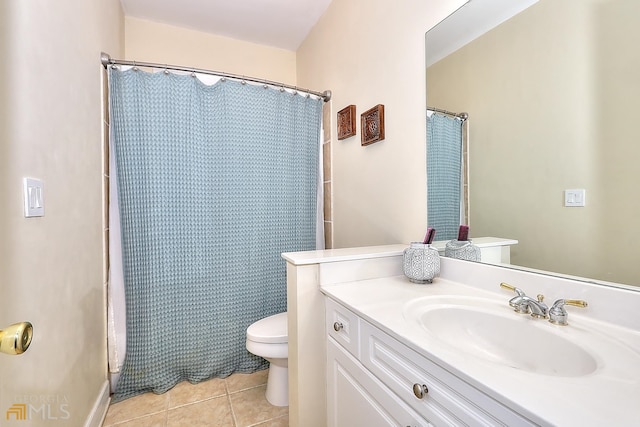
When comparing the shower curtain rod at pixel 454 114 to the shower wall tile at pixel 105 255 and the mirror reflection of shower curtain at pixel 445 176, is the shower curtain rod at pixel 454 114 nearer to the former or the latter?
the mirror reflection of shower curtain at pixel 445 176

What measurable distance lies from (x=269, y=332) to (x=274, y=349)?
9 centimetres

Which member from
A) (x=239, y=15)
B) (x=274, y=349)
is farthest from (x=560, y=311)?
(x=239, y=15)

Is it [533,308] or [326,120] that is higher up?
[326,120]

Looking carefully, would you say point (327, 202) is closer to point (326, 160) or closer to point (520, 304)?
point (326, 160)

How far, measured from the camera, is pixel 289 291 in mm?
1186

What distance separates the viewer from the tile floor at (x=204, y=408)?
1400 mm

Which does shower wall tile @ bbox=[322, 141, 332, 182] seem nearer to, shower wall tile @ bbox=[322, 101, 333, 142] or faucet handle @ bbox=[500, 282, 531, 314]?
shower wall tile @ bbox=[322, 101, 333, 142]

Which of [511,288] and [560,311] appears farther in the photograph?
[511,288]

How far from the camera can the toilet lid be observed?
1426mm

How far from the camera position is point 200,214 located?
5.44ft

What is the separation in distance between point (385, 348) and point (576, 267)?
61 cm

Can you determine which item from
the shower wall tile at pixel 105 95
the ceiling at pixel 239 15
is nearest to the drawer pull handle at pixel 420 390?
the shower wall tile at pixel 105 95

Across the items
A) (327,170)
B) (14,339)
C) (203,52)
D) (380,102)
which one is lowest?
(14,339)

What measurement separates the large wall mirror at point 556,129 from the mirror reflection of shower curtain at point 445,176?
0.06 metres
